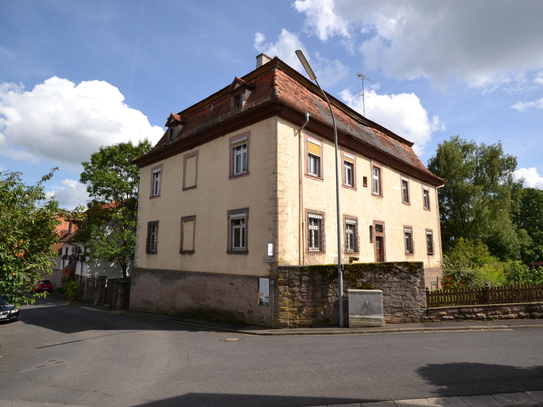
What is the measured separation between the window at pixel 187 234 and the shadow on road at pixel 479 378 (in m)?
12.2

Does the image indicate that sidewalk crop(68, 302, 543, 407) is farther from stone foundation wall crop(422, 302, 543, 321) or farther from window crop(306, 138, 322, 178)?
window crop(306, 138, 322, 178)

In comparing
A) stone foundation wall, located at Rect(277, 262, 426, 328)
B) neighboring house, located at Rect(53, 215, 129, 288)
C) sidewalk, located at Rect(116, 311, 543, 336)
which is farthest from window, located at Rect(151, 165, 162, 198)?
neighboring house, located at Rect(53, 215, 129, 288)

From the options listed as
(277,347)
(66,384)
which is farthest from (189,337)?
(66,384)

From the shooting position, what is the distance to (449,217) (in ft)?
118

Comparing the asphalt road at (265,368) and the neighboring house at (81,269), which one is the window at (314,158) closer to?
the asphalt road at (265,368)

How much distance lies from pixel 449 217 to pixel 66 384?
121ft

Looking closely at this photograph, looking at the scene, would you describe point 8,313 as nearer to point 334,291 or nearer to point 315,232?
point 315,232

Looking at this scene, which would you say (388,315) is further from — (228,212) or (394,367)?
(228,212)

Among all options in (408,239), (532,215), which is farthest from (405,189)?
(532,215)

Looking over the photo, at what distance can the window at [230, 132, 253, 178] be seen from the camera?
1507 cm

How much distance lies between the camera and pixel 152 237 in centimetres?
2025

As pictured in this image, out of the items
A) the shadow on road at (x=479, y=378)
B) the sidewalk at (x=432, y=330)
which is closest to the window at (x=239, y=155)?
the sidewalk at (x=432, y=330)

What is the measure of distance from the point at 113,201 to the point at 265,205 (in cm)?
2007

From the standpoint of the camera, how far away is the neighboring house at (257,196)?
45.2ft
